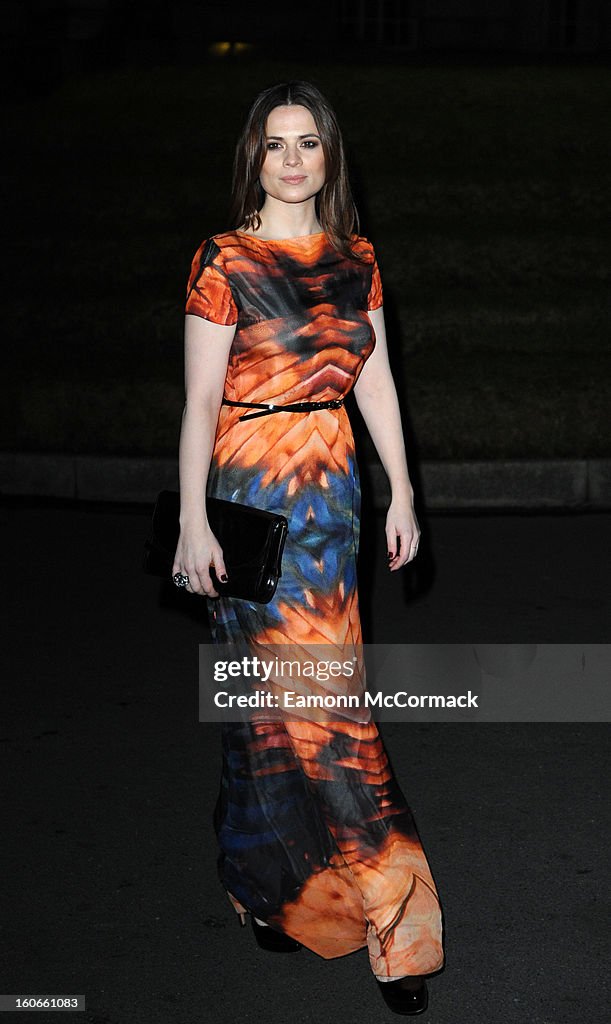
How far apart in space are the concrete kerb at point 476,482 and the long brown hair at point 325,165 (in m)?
5.72

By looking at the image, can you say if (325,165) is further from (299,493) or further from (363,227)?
(363,227)

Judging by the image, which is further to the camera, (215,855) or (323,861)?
(215,855)

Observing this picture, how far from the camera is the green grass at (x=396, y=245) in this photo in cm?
1037

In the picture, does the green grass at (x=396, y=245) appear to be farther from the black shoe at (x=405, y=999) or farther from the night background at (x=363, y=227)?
the black shoe at (x=405, y=999)

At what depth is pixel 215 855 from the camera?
13.1 ft

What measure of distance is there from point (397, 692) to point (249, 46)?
745 inches

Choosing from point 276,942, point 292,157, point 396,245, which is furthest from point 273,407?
point 396,245

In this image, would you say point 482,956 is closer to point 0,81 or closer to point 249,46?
point 0,81

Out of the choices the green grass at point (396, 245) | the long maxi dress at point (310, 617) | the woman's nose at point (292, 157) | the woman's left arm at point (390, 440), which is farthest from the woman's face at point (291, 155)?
the green grass at point (396, 245)

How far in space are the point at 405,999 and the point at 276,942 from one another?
420mm

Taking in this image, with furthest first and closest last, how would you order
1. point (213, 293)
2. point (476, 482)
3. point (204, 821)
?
point (476, 482) < point (204, 821) < point (213, 293)

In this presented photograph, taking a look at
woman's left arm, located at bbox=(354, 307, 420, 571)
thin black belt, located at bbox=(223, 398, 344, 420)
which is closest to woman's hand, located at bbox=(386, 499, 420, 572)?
woman's left arm, located at bbox=(354, 307, 420, 571)

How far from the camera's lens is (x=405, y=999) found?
124 inches

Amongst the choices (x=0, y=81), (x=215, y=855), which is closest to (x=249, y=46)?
(x=0, y=81)
